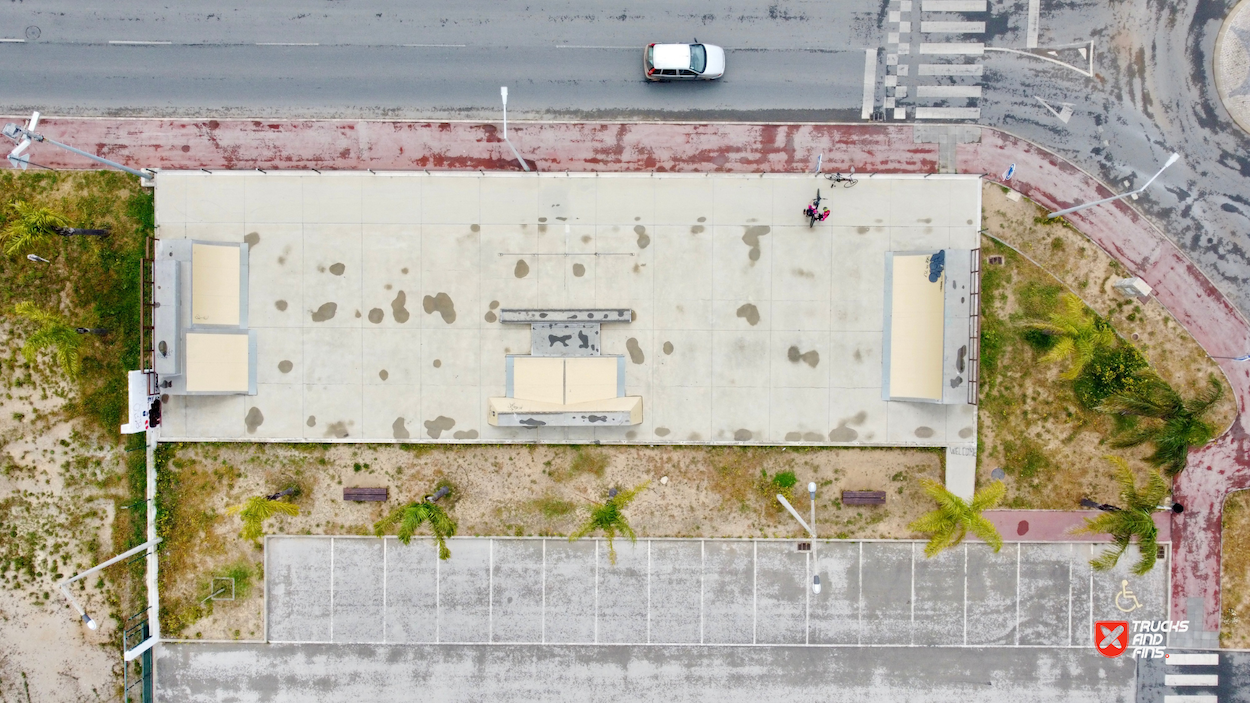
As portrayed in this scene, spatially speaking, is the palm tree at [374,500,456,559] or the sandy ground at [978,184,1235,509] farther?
the sandy ground at [978,184,1235,509]

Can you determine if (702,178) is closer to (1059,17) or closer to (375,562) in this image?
(1059,17)

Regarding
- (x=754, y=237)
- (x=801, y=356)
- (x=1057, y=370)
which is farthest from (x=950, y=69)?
(x=801, y=356)

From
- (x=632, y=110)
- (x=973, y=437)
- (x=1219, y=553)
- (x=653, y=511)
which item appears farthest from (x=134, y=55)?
(x=1219, y=553)

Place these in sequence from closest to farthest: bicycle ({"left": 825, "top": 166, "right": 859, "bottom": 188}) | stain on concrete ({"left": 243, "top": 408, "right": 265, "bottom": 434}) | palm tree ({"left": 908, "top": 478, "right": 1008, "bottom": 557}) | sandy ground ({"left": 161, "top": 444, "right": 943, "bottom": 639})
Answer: palm tree ({"left": 908, "top": 478, "right": 1008, "bottom": 557}) < bicycle ({"left": 825, "top": 166, "right": 859, "bottom": 188}) < stain on concrete ({"left": 243, "top": 408, "right": 265, "bottom": 434}) < sandy ground ({"left": 161, "top": 444, "right": 943, "bottom": 639})

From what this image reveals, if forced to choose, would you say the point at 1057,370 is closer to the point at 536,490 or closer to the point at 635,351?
the point at 635,351

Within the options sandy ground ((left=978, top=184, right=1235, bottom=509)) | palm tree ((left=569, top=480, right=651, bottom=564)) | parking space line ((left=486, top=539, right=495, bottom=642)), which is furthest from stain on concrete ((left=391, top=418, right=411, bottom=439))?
sandy ground ((left=978, top=184, right=1235, bottom=509))

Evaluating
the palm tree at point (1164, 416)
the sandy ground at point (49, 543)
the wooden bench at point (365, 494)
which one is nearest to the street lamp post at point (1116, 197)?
the palm tree at point (1164, 416)

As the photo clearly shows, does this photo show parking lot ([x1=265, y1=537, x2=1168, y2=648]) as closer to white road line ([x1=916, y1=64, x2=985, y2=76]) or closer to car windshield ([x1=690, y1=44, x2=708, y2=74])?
car windshield ([x1=690, y1=44, x2=708, y2=74])

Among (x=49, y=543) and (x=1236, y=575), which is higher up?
(x=49, y=543)
